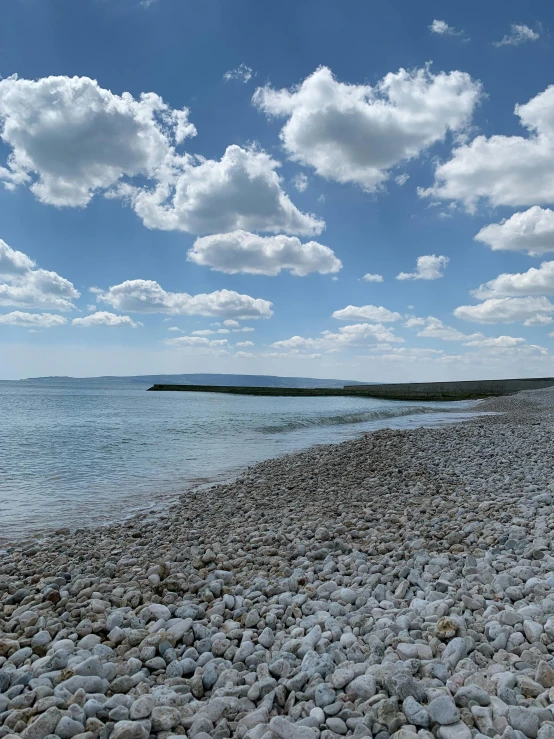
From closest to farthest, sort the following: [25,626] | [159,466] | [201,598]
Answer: [25,626], [201,598], [159,466]

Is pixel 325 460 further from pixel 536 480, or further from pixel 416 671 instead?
pixel 416 671

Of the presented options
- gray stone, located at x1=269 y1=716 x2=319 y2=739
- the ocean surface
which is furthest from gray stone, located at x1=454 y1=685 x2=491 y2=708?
the ocean surface

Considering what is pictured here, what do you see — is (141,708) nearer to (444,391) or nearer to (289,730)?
(289,730)

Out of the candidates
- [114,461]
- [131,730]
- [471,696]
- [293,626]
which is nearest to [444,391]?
[114,461]

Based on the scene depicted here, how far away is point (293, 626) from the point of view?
4121mm

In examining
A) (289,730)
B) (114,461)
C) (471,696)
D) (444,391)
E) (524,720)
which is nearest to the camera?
(524,720)

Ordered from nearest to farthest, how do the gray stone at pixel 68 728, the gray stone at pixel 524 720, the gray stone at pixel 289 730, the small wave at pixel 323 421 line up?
the gray stone at pixel 524 720, the gray stone at pixel 289 730, the gray stone at pixel 68 728, the small wave at pixel 323 421

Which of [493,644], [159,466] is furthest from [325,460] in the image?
[493,644]

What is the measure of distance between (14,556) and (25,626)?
126 inches

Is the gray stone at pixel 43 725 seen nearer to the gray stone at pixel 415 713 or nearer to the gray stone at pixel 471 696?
the gray stone at pixel 415 713

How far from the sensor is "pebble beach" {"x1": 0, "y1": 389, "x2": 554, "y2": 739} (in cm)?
292

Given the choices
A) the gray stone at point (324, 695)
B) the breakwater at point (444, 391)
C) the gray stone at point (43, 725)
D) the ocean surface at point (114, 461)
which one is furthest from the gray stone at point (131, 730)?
the breakwater at point (444, 391)

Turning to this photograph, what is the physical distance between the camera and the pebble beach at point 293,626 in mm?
2924

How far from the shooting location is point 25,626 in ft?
14.3
